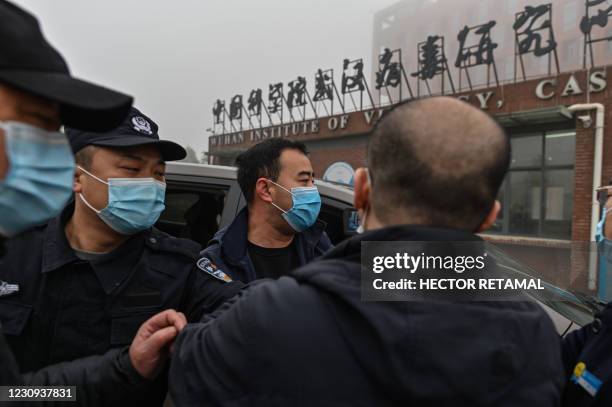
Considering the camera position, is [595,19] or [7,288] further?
[595,19]

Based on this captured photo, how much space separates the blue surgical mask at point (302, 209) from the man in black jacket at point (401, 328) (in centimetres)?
150

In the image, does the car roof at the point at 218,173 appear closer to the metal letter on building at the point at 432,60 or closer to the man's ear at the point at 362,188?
the man's ear at the point at 362,188

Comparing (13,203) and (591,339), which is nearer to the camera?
(13,203)

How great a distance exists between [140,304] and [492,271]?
1.04 m

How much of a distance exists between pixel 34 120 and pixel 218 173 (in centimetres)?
179

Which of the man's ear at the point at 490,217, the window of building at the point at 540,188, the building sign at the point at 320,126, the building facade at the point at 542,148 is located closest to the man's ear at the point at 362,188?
the man's ear at the point at 490,217

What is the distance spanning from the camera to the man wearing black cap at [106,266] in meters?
1.36

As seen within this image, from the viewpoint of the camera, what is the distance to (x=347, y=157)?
1287 cm

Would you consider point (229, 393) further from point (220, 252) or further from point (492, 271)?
point (220, 252)

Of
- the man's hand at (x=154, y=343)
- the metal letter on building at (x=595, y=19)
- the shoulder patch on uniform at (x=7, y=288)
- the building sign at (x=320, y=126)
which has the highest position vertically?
the metal letter on building at (x=595, y=19)

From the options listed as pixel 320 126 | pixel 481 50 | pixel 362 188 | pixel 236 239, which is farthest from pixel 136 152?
pixel 320 126

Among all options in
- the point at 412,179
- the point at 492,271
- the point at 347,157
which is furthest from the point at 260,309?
the point at 347,157

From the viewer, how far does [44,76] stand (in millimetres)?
939

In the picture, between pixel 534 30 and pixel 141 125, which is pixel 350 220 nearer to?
pixel 141 125
